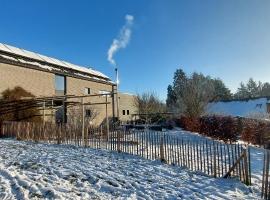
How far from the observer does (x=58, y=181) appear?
7.45 metres

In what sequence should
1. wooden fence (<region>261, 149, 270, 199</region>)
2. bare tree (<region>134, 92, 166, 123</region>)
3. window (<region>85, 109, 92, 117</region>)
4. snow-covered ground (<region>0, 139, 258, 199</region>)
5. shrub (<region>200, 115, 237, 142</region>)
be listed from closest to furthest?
snow-covered ground (<region>0, 139, 258, 199</region>) < wooden fence (<region>261, 149, 270, 199</region>) < shrub (<region>200, 115, 237, 142</region>) < window (<region>85, 109, 92, 117</region>) < bare tree (<region>134, 92, 166, 123</region>)

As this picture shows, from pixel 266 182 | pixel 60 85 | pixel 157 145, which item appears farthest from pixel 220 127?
pixel 60 85

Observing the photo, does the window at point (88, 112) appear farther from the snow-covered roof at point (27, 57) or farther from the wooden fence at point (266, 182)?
the wooden fence at point (266, 182)

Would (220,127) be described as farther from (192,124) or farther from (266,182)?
(266,182)

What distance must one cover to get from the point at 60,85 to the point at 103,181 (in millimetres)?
24834

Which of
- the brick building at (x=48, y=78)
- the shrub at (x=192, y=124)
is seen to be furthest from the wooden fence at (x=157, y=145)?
the shrub at (x=192, y=124)

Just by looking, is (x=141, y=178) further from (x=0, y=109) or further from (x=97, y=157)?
(x=0, y=109)

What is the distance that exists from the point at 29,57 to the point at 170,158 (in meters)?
22.0

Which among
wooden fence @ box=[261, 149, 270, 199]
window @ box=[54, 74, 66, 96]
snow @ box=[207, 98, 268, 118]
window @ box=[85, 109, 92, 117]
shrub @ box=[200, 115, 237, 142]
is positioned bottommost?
wooden fence @ box=[261, 149, 270, 199]

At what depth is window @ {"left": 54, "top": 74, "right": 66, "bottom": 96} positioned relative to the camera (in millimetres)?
30858

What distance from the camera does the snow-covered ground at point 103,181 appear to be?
6742 millimetres

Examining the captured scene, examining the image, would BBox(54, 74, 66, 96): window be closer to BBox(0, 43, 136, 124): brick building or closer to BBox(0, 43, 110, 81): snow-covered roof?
BBox(0, 43, 136, 124): brick building

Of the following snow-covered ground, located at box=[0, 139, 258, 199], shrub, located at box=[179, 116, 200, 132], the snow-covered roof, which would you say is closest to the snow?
shrub, located at box=[179, 116, 200, 132]

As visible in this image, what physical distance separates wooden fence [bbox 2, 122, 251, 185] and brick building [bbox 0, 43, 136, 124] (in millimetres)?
5190
